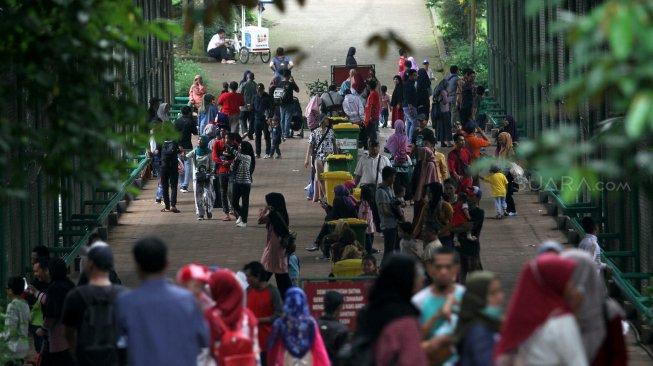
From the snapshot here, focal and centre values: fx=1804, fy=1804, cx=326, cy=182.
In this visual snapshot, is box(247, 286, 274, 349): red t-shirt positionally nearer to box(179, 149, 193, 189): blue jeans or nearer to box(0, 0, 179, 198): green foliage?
box(0, 0, 179, 198): green foliage

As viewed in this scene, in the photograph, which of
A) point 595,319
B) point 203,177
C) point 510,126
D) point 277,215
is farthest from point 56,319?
point 510,126

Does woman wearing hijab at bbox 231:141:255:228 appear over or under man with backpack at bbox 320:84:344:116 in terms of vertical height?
under

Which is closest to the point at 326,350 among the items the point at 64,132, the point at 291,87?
the point at 64,132

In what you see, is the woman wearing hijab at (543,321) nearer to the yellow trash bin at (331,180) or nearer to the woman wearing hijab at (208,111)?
the yellow trash bin at (331,180)

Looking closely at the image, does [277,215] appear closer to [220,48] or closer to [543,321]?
[543,321]

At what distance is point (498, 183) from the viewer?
26297 millimetres

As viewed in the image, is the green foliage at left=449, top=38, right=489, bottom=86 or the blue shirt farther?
the green foliage at left=449, top=38, right=489, bottom=86

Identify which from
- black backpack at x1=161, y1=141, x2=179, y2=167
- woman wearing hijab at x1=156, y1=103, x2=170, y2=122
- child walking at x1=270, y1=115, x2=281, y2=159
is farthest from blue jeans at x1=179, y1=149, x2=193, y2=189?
child walking at x1=270, y1=115, x2=281, y2=159

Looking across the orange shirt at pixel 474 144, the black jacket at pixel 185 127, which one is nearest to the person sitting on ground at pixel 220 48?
the black jacket at pixel 185 127

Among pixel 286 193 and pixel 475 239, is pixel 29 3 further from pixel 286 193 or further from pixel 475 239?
pixel 286 193

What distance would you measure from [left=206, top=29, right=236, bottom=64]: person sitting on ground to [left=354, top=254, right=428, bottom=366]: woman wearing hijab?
135 feet

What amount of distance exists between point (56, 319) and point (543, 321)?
630cm

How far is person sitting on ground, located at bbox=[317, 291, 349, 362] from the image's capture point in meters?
13.5

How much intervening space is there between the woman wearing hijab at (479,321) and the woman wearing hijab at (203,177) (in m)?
17.1
